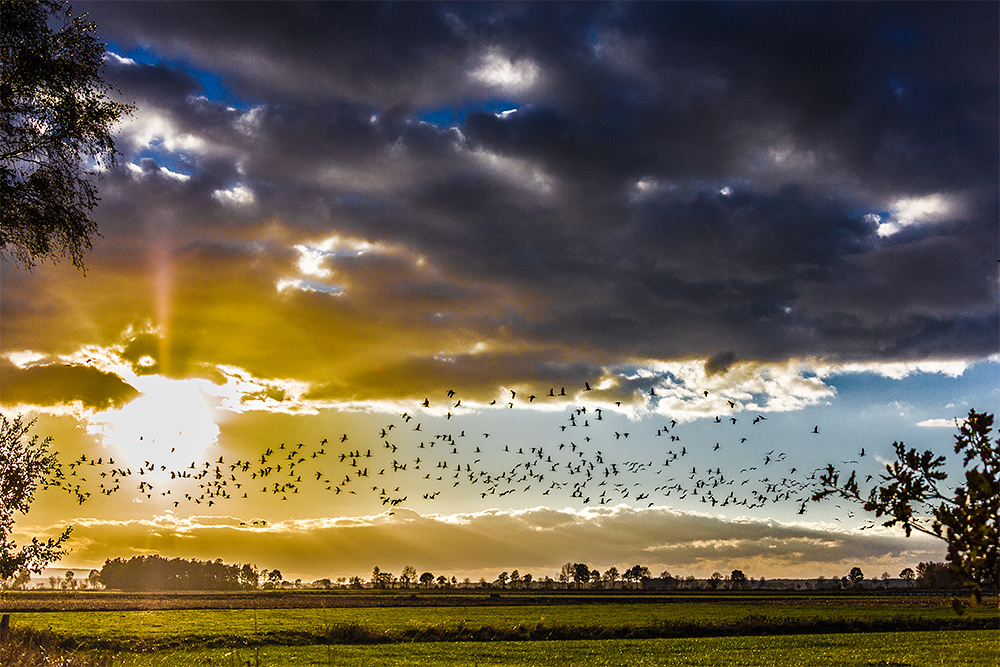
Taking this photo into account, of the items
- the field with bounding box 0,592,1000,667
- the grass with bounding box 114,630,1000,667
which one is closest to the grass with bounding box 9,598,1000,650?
the field with bounding box 0,592,1000,667

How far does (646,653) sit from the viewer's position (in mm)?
45500

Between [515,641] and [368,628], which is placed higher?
[368,628]

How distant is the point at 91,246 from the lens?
660 inches

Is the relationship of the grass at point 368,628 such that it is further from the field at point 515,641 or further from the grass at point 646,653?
the grass at point 646,653

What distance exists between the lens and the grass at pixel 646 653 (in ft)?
132

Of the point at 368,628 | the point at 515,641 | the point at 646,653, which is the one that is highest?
the point at 646,653

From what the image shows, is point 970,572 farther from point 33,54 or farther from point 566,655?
point 566,655

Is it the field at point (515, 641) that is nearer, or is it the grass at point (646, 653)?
the grass at point (646, 653)

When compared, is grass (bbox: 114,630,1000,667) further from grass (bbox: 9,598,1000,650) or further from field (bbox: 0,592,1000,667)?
grass (bbox: 9,598,1000,650)

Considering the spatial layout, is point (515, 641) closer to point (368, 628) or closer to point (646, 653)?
point (368, 628)

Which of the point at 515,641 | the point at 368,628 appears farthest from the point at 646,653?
the point at 368,628

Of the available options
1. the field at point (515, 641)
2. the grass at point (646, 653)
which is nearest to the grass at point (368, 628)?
the field at point (515, 641)

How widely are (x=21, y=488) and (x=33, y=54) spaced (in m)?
14.4

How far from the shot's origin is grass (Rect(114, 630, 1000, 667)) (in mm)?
40188
